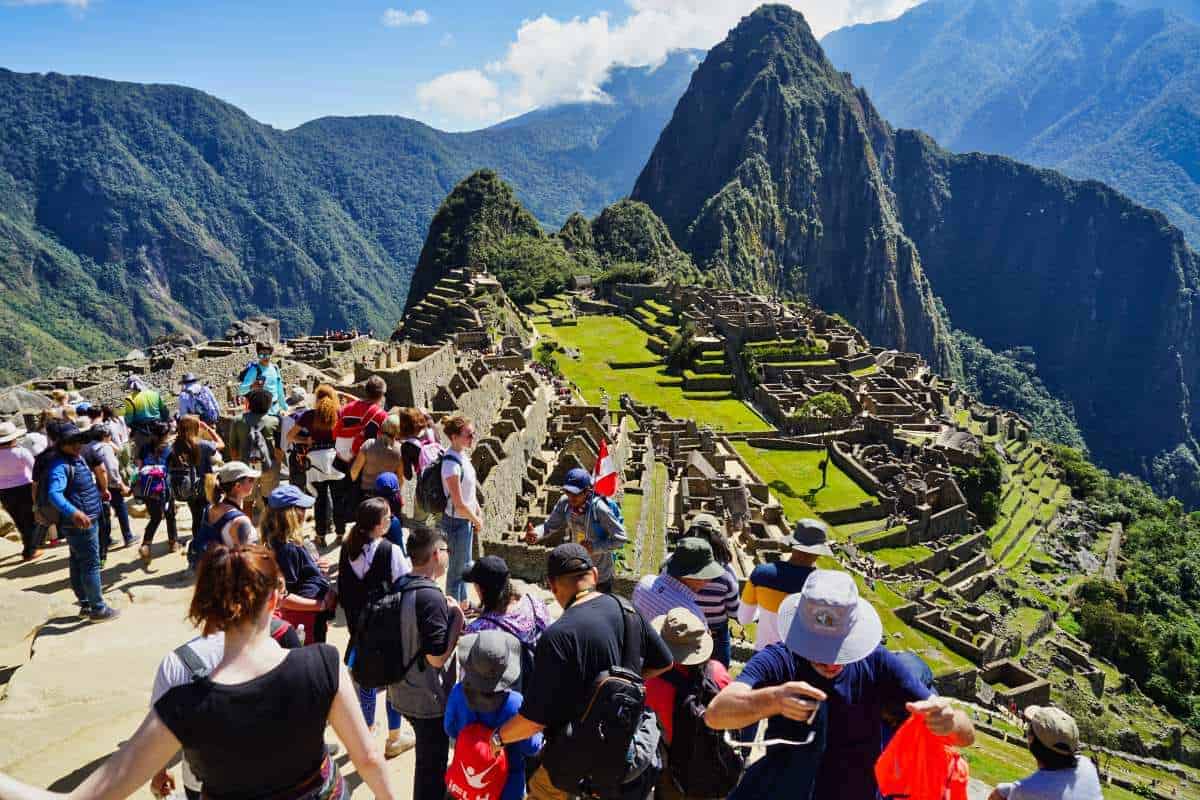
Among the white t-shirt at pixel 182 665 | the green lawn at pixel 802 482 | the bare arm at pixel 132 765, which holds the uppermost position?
the white t-shirt at pixel 182 665

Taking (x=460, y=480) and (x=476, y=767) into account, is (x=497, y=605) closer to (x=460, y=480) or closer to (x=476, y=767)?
(x=476, y=767)

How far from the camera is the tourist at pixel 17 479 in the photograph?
8.43 meters

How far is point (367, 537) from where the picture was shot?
5.41 m

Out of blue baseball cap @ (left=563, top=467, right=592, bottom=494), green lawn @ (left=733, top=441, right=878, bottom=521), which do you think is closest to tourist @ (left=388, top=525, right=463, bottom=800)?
blue baseball cap @ (left=563, top=467, right=592, bottom=494)

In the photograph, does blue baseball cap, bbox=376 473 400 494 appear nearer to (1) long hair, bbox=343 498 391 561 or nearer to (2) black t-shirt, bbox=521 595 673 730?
(1) long hair, bbox=343 498 391 561

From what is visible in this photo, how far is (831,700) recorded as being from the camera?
3.79 m

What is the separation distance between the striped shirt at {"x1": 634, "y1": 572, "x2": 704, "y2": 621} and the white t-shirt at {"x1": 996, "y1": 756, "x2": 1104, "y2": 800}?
6.32ft

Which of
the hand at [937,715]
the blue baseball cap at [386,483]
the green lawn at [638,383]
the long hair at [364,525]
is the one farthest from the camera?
the green lawn at [638,383]

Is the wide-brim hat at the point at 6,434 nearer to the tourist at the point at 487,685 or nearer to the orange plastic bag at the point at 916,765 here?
the tourist at the point at 487,685

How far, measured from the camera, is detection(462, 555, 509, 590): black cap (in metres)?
4.89

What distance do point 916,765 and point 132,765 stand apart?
3.32 meters

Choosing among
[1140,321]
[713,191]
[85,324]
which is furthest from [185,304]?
[1140,321]

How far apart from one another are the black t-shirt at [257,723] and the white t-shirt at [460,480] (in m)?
3.92

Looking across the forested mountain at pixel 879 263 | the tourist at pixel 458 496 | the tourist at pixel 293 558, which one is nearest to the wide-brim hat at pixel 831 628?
the tourist at pixel 293 558
